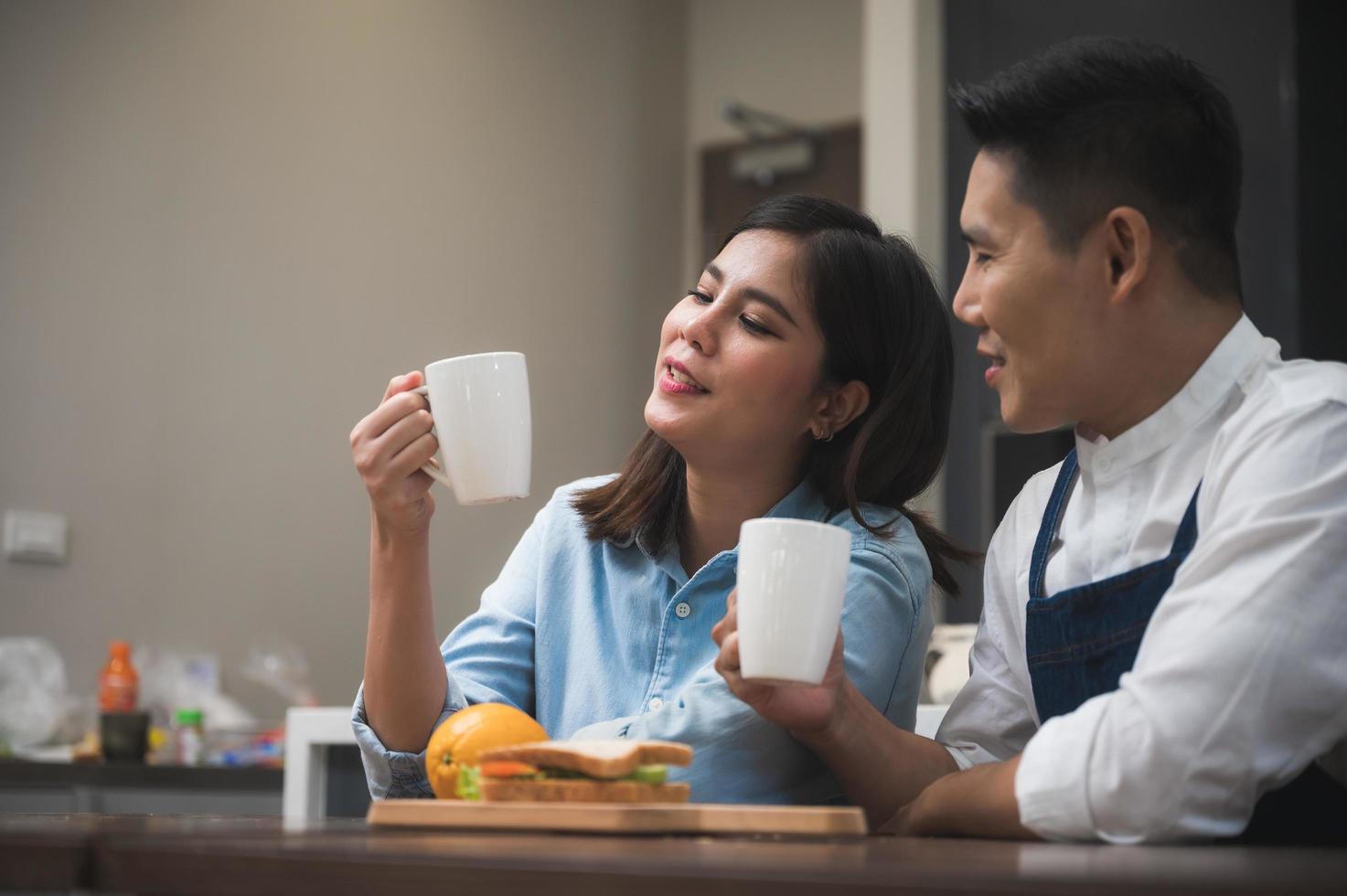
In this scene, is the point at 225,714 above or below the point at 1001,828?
below

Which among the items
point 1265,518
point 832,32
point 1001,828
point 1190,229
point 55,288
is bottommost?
point 1001,828

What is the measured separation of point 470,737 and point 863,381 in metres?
0.67

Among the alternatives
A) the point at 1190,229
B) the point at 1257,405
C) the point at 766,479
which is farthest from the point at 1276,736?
the point at 766,479

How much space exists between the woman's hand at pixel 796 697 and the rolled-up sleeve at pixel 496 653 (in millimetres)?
373

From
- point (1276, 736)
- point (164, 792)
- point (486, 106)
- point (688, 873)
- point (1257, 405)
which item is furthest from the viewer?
point (486, 106)

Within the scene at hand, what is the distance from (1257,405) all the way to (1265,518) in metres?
0.14

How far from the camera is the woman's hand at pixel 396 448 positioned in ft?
4.35

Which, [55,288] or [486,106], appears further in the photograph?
[486,106]

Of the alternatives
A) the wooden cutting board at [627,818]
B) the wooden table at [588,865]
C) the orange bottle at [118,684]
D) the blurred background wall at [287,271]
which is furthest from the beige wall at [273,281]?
the wooden table at [588,865]

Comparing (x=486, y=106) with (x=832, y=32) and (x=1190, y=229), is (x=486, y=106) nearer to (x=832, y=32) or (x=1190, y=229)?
(x=832, y=32)

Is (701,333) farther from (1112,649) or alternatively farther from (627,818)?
(627,818)

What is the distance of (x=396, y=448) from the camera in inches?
52.4

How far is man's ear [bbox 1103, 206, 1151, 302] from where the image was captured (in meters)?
1.21

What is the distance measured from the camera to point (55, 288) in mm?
3271
